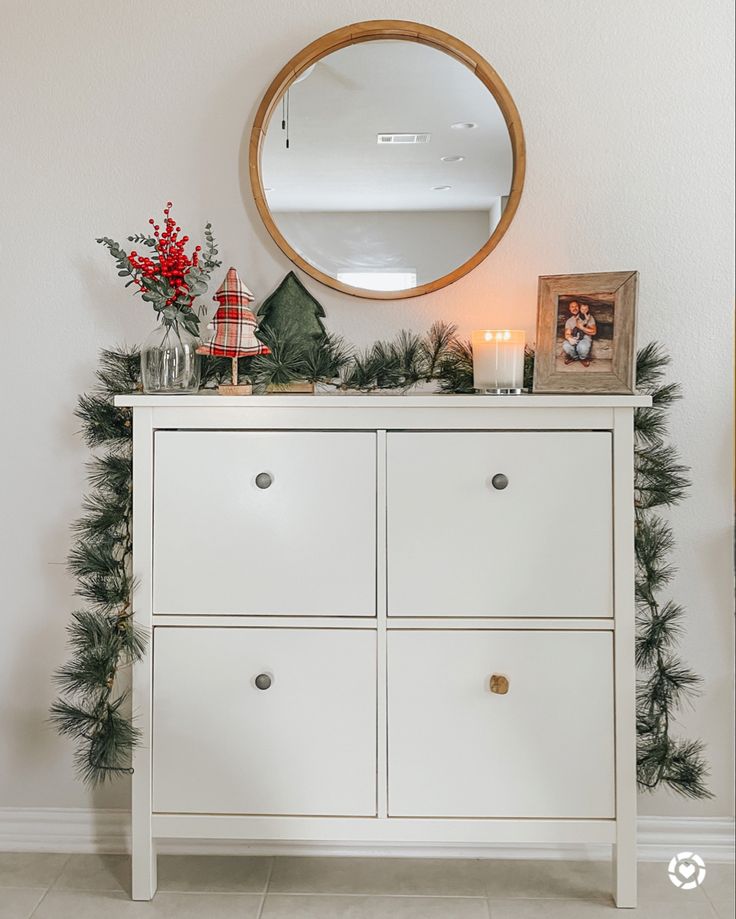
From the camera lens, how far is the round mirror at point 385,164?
2053 mm

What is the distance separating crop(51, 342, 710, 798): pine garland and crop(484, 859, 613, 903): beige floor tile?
0.23m

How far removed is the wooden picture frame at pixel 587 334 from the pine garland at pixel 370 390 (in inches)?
5.0

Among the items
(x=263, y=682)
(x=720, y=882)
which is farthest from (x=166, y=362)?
(x=720, y=882)

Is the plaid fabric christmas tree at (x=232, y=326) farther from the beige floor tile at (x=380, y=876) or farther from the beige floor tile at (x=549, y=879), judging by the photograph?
the beige floor tile at (x=549, y=879)

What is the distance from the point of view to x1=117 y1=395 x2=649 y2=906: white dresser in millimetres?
1776

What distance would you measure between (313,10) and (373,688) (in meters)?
1.51

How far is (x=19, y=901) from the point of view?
191 centimetres

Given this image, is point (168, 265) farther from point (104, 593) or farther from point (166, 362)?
point (104, 593)

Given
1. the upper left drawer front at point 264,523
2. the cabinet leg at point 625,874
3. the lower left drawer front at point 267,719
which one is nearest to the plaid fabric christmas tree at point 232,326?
the upper left drawer front at point 264,523

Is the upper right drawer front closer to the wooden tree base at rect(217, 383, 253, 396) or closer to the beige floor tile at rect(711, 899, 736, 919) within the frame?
the wooden tree base at rect(217, 383, 253, 396)

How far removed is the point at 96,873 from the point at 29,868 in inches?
6.4

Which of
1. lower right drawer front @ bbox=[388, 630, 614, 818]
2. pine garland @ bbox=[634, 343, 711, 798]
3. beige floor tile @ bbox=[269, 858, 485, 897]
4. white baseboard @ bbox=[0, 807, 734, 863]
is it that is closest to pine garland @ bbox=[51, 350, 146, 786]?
white baseboard @ bbox=[0, 807, 734, 863]

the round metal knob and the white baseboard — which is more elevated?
the round metal knob

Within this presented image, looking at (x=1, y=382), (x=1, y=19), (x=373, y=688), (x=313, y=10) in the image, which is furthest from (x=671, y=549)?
(x=1, y=19)
